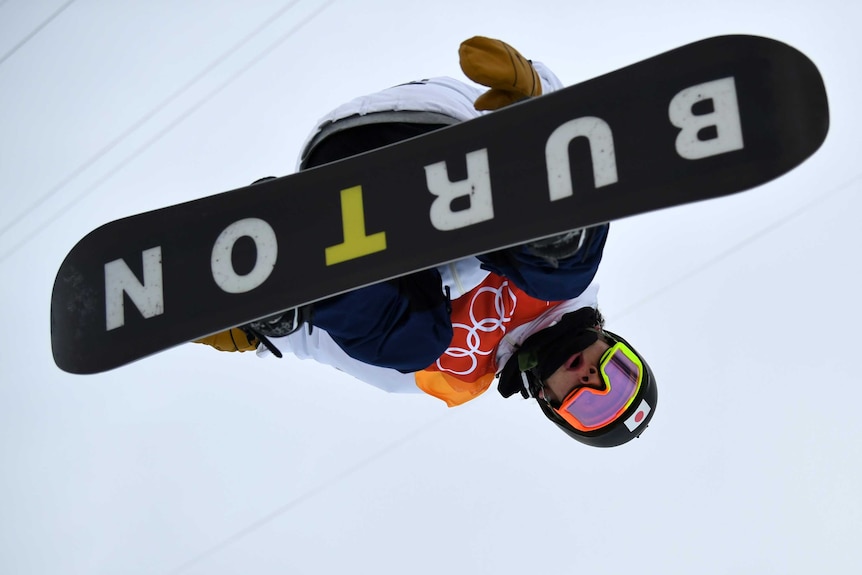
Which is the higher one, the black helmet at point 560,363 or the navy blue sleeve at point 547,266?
the navy blue sleeve at point 547,266

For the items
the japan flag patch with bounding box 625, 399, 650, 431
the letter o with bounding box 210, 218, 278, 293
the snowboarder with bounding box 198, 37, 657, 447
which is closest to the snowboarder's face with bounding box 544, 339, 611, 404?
the snowboarder with bounding box 198, 37, 657, 447

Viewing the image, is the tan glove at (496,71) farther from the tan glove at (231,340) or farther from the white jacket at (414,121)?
the tan glove at (231,340)

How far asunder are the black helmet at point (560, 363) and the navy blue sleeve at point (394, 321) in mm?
150

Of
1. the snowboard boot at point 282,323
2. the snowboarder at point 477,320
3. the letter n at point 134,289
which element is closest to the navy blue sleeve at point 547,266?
the snowboarder at point 477,320

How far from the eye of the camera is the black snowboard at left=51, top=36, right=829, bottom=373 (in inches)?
41.0

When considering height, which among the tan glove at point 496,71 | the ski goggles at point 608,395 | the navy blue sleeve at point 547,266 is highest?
the tan glove at point 496,71

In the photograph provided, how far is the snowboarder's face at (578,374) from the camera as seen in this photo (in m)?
1.54

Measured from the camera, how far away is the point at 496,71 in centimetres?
124

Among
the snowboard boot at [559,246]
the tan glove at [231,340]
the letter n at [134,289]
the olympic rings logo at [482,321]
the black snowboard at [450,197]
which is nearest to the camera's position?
the black snowboard at [450,197]

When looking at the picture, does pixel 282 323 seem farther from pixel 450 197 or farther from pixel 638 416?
pixel 638 416

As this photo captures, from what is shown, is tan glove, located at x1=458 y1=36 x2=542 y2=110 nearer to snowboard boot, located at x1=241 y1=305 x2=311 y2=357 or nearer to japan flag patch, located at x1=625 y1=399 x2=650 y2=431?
snowboard boot, located at x1=241 y1=305 x2=311 y2=357

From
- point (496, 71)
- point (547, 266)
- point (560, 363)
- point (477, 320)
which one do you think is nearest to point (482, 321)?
point (477, 320)

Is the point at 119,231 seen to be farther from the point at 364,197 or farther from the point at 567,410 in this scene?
the point at 567,410

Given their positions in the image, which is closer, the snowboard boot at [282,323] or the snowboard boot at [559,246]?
the snowboard boot at [559,246]
